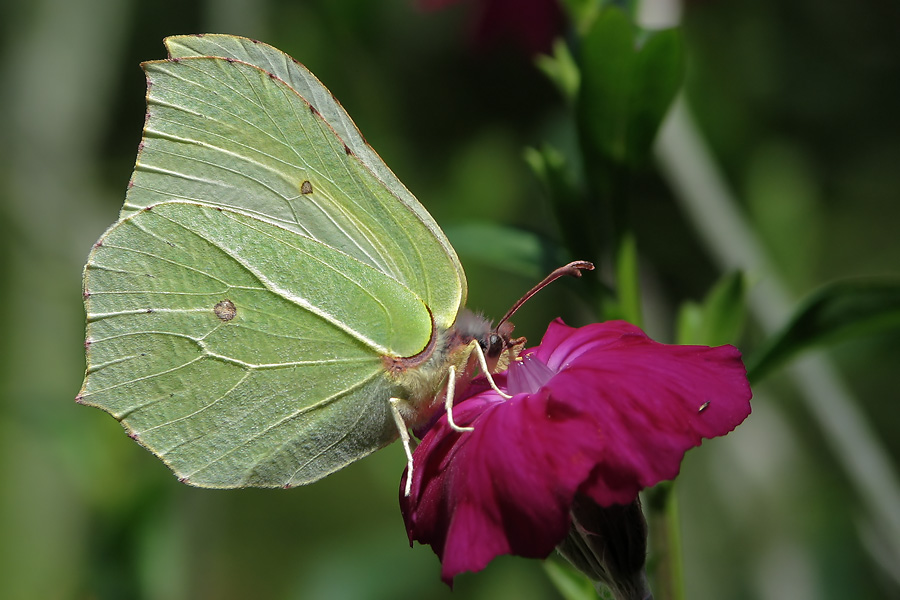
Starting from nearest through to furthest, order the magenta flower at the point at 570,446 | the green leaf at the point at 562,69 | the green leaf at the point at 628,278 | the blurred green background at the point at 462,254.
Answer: the magenta flower at the point at 570,446
the green leaf at the point at 628,278
the green leaf at the point at 562,69
the blurred green background at the point at 462,254

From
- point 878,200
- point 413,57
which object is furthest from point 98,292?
point 878,200

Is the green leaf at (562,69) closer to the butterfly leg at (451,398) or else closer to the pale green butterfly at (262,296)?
the pale green butterfly at (262,296)

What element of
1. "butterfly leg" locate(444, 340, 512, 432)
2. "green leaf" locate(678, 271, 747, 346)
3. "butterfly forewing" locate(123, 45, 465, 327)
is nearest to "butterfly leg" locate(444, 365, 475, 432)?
"butterfly leg" locate(444, 340, 512, 432)

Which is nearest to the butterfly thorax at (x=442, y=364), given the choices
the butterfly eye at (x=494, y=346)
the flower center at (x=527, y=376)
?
the butterfly eye at (x=494, y=346)

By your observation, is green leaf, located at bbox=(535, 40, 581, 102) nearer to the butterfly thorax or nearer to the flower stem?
the butterfly thorax

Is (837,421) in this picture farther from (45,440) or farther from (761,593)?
(45,440)

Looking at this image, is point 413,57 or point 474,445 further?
point 413,57
